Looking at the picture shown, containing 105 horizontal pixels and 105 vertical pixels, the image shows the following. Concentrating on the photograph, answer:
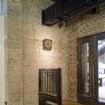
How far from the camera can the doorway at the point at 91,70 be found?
384 centimetres

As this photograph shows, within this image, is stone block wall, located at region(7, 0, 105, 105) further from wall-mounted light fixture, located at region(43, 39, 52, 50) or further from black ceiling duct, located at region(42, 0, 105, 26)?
black ceiling duct, located at region(42, 0, 105, 26)

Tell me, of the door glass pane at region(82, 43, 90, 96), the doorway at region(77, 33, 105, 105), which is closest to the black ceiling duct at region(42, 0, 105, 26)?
the doorway at region(77, 33, 105, 105)

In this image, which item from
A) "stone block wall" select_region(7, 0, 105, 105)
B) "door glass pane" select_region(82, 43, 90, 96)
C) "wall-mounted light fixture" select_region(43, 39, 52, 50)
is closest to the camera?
"stone block wall" select_region(7, 0, 105, 105)

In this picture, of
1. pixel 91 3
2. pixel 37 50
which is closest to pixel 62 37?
pixel 37 50

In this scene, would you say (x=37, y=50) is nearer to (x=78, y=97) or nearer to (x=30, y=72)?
(x=30, y=72)

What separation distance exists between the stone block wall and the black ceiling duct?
0.24m

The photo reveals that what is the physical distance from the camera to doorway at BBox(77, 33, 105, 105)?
384 cm

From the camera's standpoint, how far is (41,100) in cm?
408

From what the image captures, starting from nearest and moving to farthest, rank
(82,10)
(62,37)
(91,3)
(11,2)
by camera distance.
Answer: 1. (91,3)
2. (82,10)
3. (11,2)
4. (62,37)

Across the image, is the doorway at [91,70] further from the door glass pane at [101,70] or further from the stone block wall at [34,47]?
the stone block wall at [34,47]

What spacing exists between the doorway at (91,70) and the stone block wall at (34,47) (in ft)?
0.60

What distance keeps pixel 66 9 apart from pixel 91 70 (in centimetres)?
141

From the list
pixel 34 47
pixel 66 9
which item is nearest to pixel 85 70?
pixel 34 47

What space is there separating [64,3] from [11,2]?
1149 millimetres
